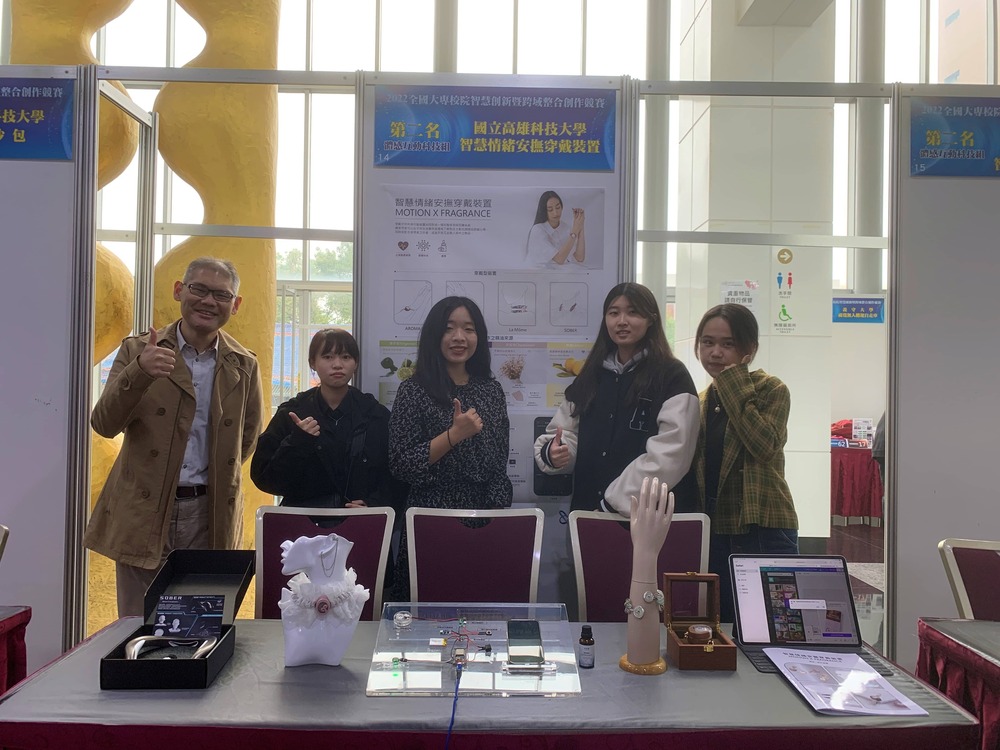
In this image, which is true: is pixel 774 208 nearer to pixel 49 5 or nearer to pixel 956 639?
pixel 956 639

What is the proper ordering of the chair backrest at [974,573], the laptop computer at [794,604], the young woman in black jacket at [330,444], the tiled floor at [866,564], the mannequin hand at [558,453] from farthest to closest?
the tiled floor at [866,564]
the mannequin hand at [558,453]
the young woman in black jacket at [330,444]
the chair backrest at [974,573]
the laptop computer at [794,604]

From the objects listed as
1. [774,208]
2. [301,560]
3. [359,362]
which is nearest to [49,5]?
[359,362]

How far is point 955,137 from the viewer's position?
2908mm

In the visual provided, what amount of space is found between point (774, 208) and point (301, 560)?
5333 mm

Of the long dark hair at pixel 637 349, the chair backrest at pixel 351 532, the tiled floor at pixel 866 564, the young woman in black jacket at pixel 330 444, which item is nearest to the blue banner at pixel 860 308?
the tiled floor at pixel 866 564

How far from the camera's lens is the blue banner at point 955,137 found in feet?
9.50

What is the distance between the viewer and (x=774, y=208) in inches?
229

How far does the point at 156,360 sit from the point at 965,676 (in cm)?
237

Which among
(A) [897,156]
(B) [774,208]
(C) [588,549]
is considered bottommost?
(C) [588,549]

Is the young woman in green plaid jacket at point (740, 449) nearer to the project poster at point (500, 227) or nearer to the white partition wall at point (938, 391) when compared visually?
the project poster at point (500, 227)

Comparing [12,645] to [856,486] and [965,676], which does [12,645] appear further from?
[856,486]

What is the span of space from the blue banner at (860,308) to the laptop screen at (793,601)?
7.43 metres

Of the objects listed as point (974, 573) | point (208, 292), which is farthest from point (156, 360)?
point (974, 573)

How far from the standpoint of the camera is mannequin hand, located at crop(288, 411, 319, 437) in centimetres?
246
